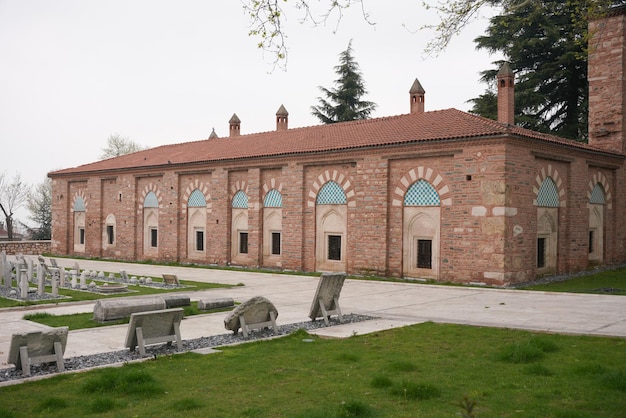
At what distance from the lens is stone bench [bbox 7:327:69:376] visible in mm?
7586

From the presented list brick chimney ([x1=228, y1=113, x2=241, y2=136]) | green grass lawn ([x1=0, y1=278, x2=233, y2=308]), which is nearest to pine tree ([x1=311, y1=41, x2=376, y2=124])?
brick chimney ([x1=228, y1=113, x2=241, y2=136])

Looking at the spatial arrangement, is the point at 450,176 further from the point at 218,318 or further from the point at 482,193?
the point at 218,318

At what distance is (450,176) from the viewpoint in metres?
20.5

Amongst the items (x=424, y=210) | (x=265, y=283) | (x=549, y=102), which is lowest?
(x=265, y=283)

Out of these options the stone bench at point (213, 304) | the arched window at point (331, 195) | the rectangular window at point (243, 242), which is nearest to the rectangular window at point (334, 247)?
the arched window at point (331, 195)

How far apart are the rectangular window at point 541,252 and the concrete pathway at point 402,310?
4534 mm

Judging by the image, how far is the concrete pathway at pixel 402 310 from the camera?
1047 cm

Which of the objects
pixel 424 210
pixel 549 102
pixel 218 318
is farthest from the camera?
pixel 549 102

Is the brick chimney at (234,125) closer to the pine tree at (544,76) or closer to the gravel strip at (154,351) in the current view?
the pine tree at (544,76)

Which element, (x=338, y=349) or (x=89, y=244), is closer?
(x=338, y=349)

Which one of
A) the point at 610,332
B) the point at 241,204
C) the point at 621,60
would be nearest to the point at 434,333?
the point at 610,332

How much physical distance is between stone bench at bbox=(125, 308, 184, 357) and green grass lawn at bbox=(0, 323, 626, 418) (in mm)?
491

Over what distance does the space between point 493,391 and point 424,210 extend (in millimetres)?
15081

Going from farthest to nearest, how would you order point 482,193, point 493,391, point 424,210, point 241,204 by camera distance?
1. point 241,204
2. point 424,210
3. point 482,193
4. point 493,391
